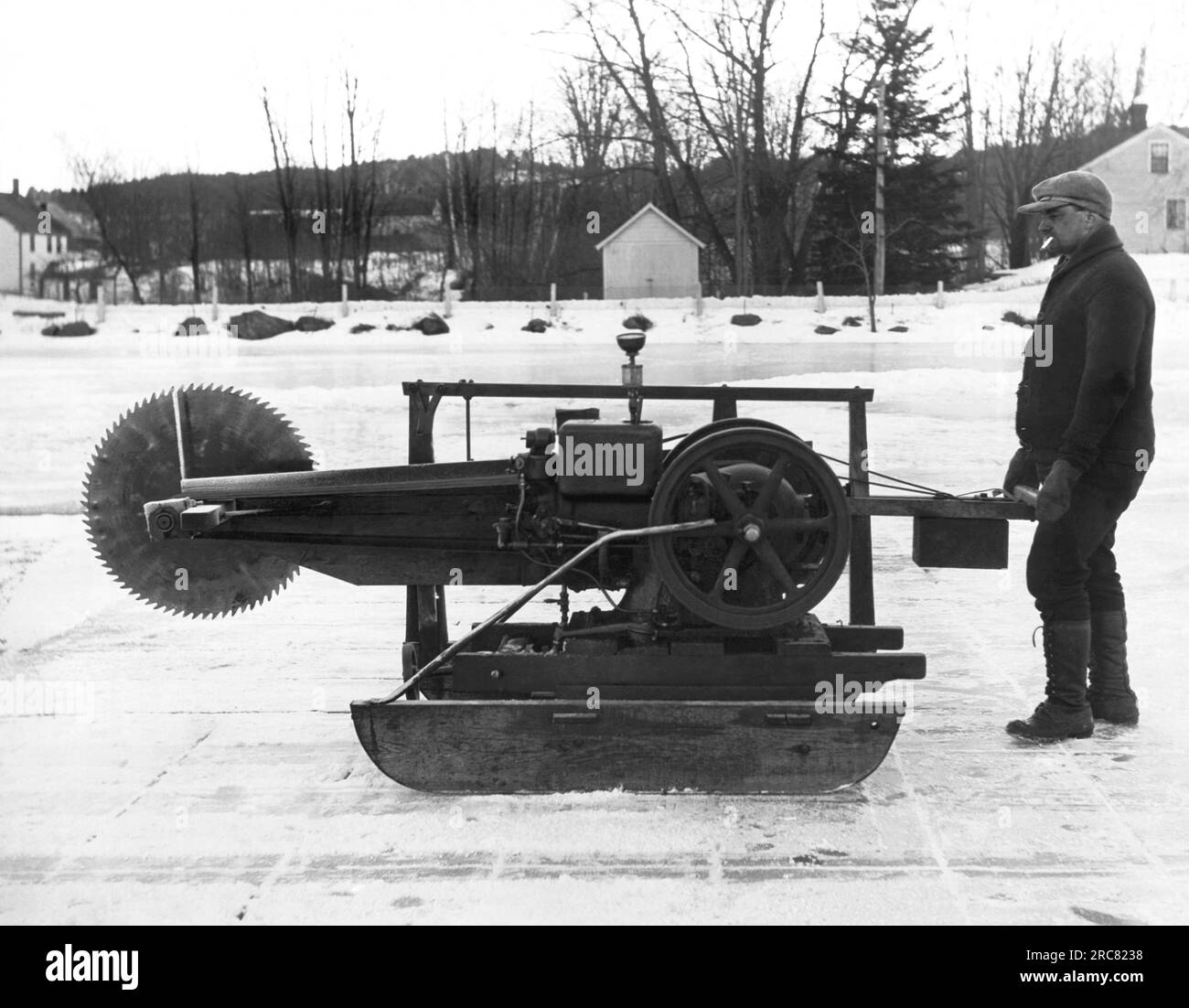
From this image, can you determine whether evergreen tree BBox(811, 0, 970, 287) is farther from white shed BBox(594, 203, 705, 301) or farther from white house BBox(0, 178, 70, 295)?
white house BBox(0, 178, 70, 295)

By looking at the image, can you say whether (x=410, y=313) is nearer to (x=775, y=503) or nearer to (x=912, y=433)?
(x=912, y=433)

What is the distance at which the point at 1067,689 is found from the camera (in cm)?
483

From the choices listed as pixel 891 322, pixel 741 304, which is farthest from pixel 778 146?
pixel 891 322

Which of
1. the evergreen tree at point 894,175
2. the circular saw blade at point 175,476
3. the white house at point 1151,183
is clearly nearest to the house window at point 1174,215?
the white house at point 1151,183

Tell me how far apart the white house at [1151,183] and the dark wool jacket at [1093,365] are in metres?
50.3

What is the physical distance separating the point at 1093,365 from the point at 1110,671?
119 centimetres

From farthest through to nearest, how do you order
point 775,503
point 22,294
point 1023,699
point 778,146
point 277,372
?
point 778,146 < point 22,294 < point 277,372 < point 1023,699 < point 775,503

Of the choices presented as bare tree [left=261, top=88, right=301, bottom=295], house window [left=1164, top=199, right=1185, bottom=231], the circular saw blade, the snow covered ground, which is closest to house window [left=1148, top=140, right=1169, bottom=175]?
house window [left=1164, top=199, right=1185, bottom=231]

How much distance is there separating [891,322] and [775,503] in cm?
2532

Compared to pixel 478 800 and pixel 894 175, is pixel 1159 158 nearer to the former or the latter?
pixel 894 175

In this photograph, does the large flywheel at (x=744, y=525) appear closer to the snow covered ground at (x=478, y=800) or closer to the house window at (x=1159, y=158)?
the snow covered ground at (x=478, y=800)

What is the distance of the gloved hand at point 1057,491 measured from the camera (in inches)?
177

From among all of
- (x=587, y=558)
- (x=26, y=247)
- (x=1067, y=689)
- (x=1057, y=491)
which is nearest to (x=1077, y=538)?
(x=1057, y=491)

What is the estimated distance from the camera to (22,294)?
37219mm
